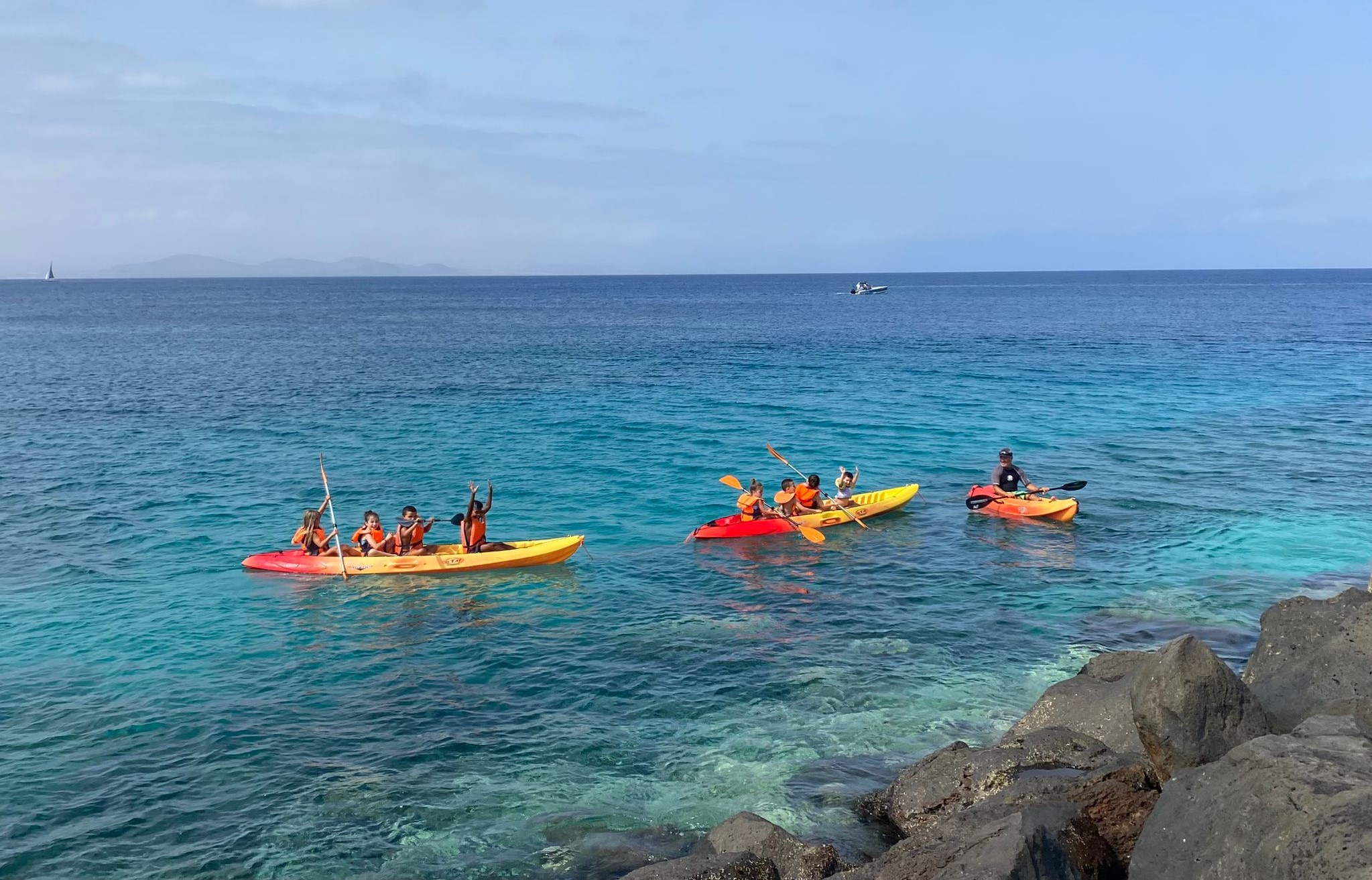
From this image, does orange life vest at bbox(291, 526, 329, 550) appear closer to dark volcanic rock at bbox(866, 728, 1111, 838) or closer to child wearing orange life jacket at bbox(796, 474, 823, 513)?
child wearing orange life jacket at bbox(796, 474, 823, 513)

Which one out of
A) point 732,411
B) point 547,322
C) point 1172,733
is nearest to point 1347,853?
point 1172,733

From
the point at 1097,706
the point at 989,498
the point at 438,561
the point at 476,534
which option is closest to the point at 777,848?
the point at 1097,706

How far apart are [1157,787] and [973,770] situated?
1.91 m

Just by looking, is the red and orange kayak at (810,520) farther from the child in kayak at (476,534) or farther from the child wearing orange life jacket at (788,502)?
the child in kayak at (476,534)

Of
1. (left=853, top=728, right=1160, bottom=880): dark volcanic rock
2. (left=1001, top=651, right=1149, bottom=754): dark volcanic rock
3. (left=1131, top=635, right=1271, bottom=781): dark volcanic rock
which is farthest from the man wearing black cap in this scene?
(left=1131, top=635, right=1271, bottom=781): dark volcanic rock

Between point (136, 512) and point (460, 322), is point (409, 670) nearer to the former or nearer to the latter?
point (136, 512)

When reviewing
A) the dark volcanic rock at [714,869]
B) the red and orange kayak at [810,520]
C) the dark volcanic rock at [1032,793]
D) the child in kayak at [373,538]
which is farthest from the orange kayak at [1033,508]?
the dark volcanic rock at [714,869]

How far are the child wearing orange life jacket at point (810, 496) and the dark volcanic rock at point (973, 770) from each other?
1344 cm

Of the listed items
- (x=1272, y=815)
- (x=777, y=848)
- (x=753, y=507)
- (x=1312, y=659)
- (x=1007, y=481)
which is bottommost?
(x=777, y=848)

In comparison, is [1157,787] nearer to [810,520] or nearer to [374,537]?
[810,520]

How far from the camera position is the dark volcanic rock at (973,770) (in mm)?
10180

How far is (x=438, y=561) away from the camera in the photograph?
21.3 meters

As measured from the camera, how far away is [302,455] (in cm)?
3275

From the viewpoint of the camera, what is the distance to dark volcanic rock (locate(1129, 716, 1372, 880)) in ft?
20.9
